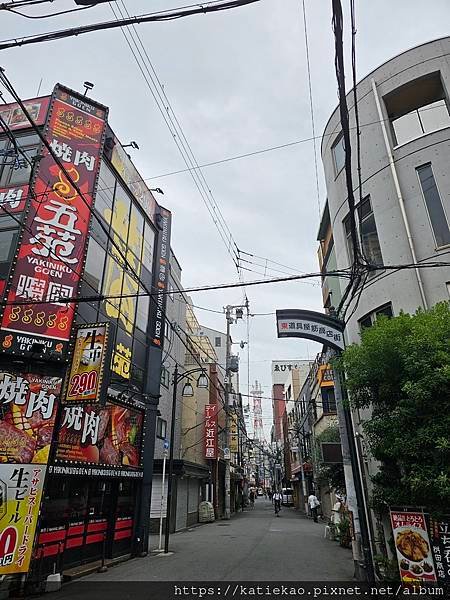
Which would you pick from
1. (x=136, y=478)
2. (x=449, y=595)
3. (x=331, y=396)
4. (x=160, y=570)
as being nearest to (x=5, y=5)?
(x=449, y=595)

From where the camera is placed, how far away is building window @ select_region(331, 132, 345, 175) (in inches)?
582

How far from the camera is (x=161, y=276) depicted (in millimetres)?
17297

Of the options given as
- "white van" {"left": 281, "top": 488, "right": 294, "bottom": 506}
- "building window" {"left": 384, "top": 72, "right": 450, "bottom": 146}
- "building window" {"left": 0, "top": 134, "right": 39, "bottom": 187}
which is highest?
"building window" {"left": 384, "top": 72, "right": 450, "bottom": 146}

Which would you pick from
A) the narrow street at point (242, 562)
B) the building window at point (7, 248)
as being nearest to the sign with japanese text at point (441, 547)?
the narrow street at point (242, 562)

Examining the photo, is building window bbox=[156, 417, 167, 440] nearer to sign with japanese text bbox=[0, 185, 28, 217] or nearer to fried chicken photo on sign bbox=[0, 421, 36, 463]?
fried chicken photo on sign bbox=[0, 421, 36, 463]

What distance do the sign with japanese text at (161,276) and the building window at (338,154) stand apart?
7.97 m

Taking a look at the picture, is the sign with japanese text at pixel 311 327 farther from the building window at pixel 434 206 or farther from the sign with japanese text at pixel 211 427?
the sign with japanese text at pixel 211 427

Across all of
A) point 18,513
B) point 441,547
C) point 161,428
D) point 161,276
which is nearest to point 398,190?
point 441,547

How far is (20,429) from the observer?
30.0 ft

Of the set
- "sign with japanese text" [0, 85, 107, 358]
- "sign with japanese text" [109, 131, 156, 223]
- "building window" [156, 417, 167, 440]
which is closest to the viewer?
"sign with japanese text" [0, 85, 107, 358]

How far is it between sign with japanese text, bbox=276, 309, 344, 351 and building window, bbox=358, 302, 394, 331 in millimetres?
1541

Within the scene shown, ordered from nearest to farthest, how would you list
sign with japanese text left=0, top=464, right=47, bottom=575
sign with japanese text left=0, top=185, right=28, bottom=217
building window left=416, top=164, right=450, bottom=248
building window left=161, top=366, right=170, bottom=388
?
sign with japanese text left=0, top=464, right=47, bottom=575 → building window left=416, top=164, right=450, bottom=248 → sign with japanese text left=0, top=185, right=28, bottom=217 → building window left=161, top=366, right=170, bottom=388

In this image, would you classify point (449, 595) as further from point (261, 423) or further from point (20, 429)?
point (261, 423)

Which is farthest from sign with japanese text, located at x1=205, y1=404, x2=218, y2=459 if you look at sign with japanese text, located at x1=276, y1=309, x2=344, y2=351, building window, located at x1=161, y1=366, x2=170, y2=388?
sign with japanese text, located at x1=276, y1=309, x2=344, y2=351
